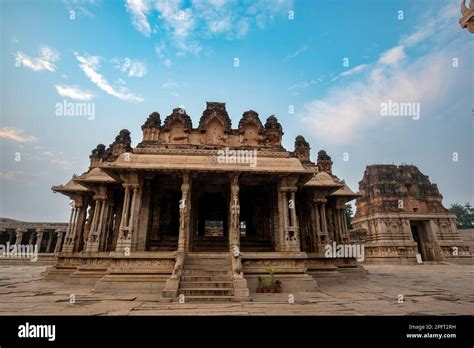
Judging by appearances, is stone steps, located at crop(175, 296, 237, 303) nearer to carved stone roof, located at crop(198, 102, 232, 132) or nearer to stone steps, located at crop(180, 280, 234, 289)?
stone steps, located at crop(180, 280, 234, 289)

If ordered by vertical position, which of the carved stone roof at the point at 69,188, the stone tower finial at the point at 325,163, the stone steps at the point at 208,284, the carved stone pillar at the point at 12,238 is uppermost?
the stone tower finial at the point at 325,163

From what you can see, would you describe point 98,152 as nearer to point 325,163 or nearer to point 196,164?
point 196,164

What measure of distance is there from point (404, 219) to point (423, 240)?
4.91 meters

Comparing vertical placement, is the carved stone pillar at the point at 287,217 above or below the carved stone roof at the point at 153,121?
below

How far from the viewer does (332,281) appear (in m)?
13.7

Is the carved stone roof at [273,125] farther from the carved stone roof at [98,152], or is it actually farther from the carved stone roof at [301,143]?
the carved stone roof at [98,152]

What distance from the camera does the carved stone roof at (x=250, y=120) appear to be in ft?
56.0

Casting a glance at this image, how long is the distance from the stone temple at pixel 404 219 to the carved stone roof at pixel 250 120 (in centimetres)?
2542

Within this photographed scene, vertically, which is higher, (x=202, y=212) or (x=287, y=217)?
(x=202, y=212)

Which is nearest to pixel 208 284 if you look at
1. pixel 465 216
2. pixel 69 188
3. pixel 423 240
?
pixel 69 188

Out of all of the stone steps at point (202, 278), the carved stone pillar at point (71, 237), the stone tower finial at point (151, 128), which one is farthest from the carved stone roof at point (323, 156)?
the carved stone pillar at point (71, 237)

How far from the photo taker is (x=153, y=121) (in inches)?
651
